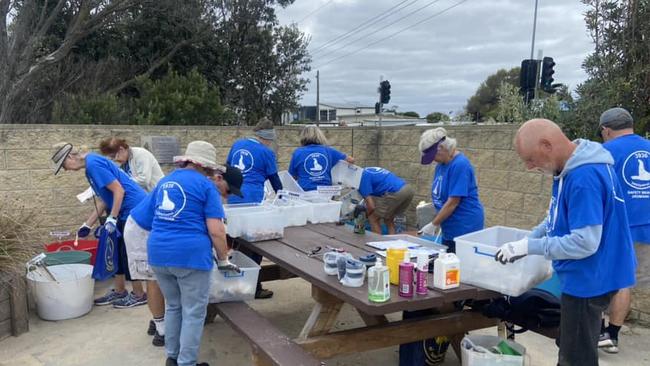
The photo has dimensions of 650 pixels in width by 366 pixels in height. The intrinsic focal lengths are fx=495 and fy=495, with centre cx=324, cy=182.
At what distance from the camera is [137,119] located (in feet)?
27.0

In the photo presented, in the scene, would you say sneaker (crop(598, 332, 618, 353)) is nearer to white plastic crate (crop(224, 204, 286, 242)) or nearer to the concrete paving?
the concrete paving

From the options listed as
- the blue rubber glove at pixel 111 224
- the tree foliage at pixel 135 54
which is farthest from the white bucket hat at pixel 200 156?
the tree foliage at pixel 135 54

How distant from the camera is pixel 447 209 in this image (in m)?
3.90

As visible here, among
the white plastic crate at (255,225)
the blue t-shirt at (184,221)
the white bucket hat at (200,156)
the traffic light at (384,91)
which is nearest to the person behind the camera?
the blue t-shirt at (184,221)

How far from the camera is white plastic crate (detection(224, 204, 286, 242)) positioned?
3.91m

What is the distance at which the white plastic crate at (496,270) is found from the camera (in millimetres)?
2627

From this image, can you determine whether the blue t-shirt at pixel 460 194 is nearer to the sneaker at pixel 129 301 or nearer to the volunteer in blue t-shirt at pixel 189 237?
the volunteer in blue t-shirt at pixel 189 237

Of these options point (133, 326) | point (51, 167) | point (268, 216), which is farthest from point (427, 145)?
point (51, 167)

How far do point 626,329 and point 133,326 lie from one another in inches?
174

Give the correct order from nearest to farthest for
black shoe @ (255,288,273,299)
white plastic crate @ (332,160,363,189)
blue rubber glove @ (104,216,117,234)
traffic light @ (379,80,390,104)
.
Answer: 1. blue rubber glove @ (104,216,117,234)
2. black shoe @ (255,288,273,299)
3. white plastic crate @ (332,160,363,189)
4. traffic light @ (379,80,390,104)

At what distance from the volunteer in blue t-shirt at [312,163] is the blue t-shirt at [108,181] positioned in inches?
66.4

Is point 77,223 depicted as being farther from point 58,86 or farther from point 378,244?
point 58,86

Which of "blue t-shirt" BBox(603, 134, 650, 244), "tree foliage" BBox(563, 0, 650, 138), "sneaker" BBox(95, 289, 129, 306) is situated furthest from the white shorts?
"tree foliage" BBox(563, 0, 650, 138)

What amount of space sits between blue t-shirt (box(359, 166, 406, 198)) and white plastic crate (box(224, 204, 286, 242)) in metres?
2.36
